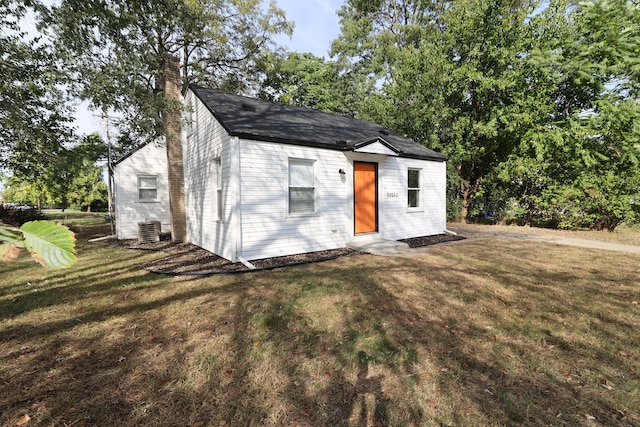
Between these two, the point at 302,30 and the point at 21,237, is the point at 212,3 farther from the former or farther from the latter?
the point at 21,237

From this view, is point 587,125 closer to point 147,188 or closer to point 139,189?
point 147,188

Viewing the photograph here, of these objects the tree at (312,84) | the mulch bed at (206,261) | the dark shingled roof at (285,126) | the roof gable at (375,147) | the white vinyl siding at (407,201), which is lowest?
the mulch bed at (206,261)

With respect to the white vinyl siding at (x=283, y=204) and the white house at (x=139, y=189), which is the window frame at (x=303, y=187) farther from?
the white house at (x=139, y=189)

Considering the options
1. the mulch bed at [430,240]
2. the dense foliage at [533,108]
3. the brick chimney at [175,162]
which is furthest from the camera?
the dense foliage at [533,108]

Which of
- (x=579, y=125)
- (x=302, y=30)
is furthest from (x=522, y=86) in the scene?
(x=302, y=30)

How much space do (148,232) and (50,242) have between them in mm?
11367

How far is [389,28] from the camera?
23.9 meters

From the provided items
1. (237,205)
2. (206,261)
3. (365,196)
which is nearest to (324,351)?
(237,205)

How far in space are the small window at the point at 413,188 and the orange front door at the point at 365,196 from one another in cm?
195

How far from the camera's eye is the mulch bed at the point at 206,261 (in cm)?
637

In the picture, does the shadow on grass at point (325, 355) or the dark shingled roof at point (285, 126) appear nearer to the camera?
the shadow on grass at point (325, 355)

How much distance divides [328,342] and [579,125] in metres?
13.7

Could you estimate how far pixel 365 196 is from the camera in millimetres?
9305

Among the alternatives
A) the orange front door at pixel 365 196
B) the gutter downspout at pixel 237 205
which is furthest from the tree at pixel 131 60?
the orange front door at pixel 365 196
